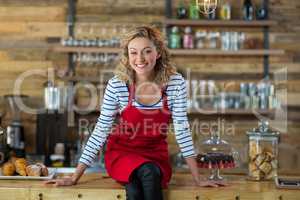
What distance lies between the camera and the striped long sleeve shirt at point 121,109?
2291mm

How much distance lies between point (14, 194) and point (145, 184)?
1.81 ft

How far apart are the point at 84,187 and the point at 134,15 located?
11.5ft

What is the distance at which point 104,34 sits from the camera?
5395mm

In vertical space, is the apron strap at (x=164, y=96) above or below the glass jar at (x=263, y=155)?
above

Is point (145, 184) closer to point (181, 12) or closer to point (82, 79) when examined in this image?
point (82, 79)

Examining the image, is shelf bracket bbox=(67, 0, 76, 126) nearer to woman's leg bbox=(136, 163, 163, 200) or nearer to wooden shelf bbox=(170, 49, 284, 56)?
wooden shelf bbox=(170, 49, 284, 56)

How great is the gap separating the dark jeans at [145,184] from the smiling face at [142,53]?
1.40 feet

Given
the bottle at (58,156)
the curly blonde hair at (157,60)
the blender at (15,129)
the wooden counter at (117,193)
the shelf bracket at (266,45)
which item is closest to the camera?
the wooden counter at (117,193)

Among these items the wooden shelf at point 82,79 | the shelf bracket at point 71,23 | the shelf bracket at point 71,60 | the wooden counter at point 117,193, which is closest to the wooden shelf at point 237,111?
the wooden shelf at point 82,79

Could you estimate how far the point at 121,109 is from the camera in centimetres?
233

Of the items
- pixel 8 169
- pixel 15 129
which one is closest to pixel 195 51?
pixel 15 129

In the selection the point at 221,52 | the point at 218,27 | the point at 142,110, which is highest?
the point at 218,27

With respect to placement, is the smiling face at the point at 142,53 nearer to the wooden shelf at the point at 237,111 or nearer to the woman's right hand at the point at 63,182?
the woman's right hand at the point at 63,182

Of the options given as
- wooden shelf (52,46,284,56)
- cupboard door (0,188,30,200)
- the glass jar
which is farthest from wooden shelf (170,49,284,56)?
cupboard door (0,188,30,200)
